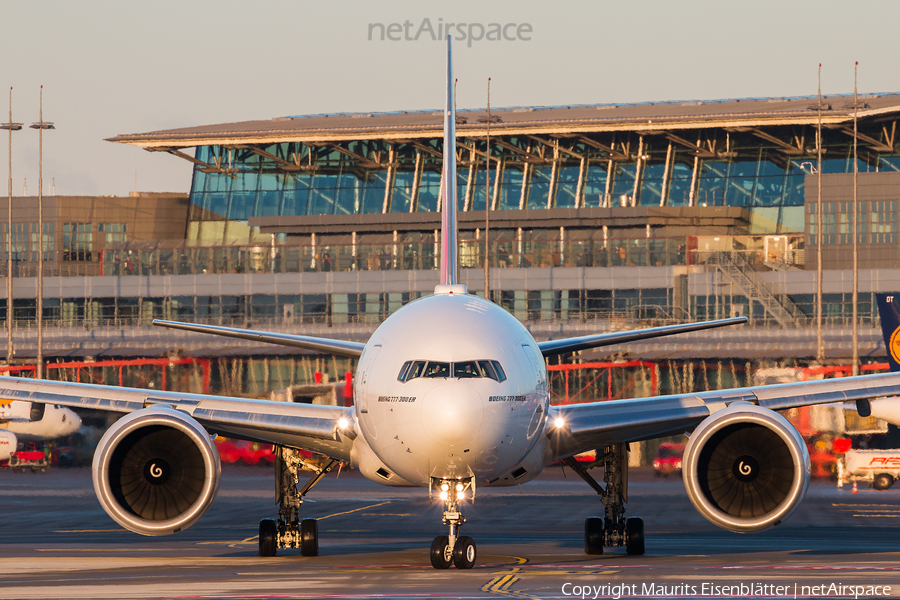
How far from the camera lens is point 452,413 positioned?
17266 mm

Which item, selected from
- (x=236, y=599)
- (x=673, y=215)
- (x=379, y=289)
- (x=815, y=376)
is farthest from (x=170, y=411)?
(x=673, y=215)

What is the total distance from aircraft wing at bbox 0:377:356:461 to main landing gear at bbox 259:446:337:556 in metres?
1.45

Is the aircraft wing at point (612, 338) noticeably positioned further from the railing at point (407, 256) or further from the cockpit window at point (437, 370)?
the railing at point (407, 256)

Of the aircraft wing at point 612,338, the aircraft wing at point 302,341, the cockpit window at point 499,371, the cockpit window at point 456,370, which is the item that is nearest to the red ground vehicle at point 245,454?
the aircraft wing at point 302,341

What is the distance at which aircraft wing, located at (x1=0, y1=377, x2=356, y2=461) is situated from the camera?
2142cm

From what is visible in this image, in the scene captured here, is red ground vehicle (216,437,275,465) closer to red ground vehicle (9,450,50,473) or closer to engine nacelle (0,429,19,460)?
red ground vehicle (9,450,50,473)

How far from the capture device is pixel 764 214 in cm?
8794

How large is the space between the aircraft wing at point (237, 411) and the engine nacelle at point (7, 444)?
127 ft

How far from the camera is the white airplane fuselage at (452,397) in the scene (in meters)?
17.5

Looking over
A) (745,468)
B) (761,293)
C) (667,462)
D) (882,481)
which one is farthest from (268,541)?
(761,293)

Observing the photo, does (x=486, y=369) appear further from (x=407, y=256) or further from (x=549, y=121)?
(x=549, y=121)

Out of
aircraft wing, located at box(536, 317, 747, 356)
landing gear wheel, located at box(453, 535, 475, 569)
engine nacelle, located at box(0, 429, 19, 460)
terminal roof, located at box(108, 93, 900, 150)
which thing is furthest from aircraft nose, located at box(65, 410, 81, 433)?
landing gear wheel, located at box(453, 535, 475, 569)

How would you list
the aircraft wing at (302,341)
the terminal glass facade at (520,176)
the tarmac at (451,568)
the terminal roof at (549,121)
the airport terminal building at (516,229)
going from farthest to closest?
the terminal glass facade at (520,176), the terminal roof at (549,121), the airport terminal building at (516,229), the aircraft wing at (302,341), the tarmac at (451,568)

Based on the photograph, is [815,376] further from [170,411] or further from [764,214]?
[170,411]
